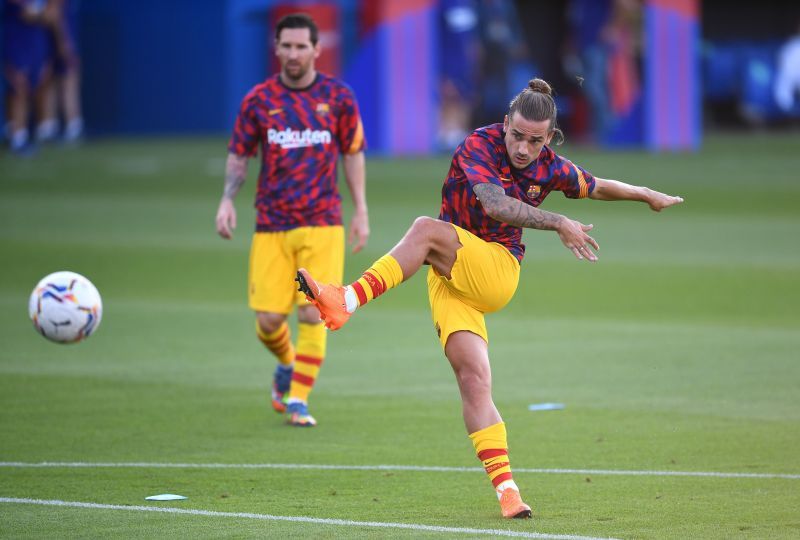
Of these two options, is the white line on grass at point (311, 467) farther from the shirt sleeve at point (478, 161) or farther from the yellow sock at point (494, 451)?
the shirt sleeve at point (478, 161)

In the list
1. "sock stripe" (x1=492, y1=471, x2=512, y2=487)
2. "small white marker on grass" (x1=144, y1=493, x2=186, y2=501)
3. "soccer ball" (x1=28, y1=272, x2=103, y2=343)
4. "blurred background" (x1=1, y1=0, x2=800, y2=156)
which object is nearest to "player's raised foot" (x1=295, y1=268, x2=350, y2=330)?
"sock stripe" (x1=492, y1=471, x2=512, y2=487)

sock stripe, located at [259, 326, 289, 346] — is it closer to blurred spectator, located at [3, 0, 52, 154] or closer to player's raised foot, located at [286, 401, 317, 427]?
player's raised foot, located at [286, 401, 317, 427]

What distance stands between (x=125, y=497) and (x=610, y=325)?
7.00m

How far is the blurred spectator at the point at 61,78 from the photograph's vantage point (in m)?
30.8

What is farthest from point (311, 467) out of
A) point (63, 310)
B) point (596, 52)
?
point (596, 52)

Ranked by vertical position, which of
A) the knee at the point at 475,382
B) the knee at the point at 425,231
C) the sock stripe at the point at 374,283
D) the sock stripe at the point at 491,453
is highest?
the knee at the point at 425,231

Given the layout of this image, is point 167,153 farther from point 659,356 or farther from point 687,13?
point 659,356

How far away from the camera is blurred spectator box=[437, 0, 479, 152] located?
31812 millimetres

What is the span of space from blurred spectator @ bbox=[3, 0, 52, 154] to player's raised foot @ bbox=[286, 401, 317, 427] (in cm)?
2159

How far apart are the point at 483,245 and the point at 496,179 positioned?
36cm

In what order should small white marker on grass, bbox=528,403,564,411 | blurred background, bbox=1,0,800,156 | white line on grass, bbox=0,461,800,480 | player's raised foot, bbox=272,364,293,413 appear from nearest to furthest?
Result: white line on grass, bbox=0,461,800,480
small white marker on grass, bbox=528,403,564,411
player's raised foot, bbox=272,364,293,413
blurred background, bbox=1,0,800,156

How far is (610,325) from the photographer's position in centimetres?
1333

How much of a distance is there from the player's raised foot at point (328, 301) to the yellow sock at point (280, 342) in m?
2.68

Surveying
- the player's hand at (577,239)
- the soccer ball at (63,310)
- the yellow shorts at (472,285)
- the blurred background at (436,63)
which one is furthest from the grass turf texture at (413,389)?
the blurred background at (436,63)
